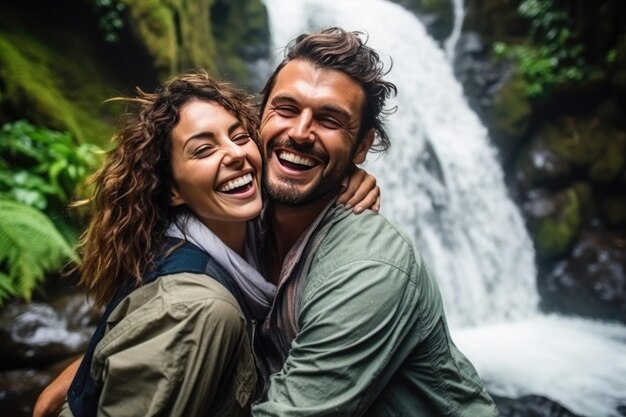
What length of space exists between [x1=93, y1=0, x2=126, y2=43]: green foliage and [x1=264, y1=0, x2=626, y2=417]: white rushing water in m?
3.90

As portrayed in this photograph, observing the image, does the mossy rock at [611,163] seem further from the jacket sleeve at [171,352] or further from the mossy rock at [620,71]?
the jacket sleeve at [171,352]

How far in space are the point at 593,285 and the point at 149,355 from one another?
896cm

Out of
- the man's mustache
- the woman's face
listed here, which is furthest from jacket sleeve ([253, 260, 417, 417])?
the man's mustache

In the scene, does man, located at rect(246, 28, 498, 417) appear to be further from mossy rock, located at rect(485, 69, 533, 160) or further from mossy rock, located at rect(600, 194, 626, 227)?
mossy rock, located at rect(485, 69, 533, 160)

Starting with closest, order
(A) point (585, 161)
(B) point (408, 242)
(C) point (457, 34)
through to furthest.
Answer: (B) point (408, 242)
(A) point (585, 161)
(C) point (457, 34)

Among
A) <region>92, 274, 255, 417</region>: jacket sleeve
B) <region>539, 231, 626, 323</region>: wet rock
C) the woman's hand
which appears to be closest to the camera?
<region>92, 274, 255, 417</region>: jacket sleeve

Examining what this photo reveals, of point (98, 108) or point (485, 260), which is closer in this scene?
point (98, 108)

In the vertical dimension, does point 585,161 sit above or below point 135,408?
above

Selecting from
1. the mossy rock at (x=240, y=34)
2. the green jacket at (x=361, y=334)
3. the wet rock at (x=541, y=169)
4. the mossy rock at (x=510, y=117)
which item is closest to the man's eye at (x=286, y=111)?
the green jacket at (x=361, y=334)

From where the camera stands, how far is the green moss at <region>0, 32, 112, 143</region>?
4.39 meters

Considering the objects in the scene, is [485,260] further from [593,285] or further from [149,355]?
[149,355]

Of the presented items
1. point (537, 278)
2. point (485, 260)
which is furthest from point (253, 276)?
point (537, 278)

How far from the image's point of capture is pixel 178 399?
4.49ft

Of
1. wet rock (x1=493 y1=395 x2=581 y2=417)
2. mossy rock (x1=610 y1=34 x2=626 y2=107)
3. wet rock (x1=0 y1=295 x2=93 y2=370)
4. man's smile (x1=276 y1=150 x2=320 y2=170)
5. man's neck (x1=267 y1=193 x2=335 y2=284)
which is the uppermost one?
mossy rock (x1=610 y1=34 x2=626 y2=107)
